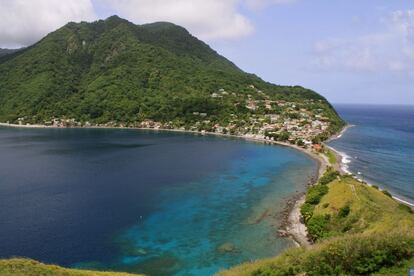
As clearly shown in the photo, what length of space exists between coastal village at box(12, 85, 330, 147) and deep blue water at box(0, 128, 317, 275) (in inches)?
813

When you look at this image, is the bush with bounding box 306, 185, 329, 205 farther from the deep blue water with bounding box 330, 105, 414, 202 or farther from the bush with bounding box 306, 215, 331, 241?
the deep blue water with bounding box 330, 105, 414, 202

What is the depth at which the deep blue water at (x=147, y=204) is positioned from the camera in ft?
137

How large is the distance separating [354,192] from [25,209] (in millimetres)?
47263

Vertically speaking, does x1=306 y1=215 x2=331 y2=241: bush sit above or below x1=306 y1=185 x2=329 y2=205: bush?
below

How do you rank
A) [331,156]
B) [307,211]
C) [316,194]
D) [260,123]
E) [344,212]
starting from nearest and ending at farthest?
[344,212]
[307,211]
[316,194]
[331,156]
[260,123]

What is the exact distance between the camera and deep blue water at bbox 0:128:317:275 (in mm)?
41844

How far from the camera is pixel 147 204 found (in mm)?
60438

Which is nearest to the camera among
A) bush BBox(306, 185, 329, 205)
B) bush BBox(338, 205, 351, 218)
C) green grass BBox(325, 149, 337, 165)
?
bush BBox(338, 205, 351, 218)

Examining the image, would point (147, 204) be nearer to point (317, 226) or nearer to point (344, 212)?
point (317, 226)

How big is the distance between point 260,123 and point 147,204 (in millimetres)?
95958

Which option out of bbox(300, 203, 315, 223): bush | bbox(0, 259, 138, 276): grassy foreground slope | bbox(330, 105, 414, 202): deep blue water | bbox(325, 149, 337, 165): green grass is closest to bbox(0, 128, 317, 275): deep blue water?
bbox(300, 203, 315, 223): bush

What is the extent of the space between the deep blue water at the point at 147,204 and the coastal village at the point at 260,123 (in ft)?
67.8

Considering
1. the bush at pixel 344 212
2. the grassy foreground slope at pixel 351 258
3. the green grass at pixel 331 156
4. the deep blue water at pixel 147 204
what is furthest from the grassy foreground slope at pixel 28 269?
the green grass at pixel 331 156

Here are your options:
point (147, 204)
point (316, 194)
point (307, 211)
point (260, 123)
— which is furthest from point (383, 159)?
point (147, 204)
